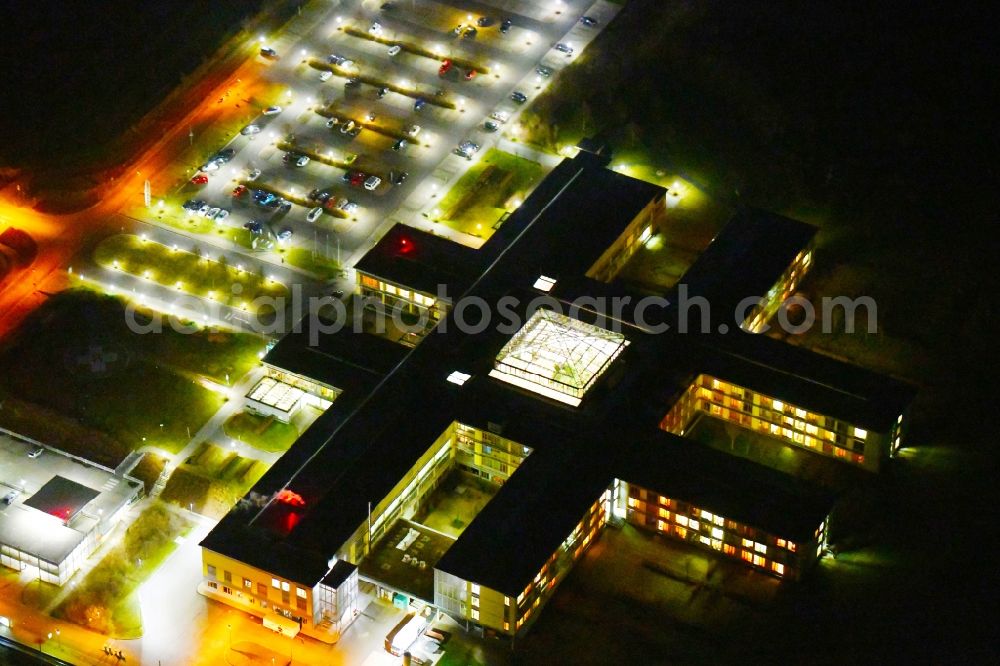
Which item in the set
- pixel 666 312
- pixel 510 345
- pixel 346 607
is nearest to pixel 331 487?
pixel 346 607

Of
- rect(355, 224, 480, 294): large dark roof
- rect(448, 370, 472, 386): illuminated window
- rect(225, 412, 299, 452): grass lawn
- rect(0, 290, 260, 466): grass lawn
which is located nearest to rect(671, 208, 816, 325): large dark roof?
rect(355, 224, 480, 294): large dark roof

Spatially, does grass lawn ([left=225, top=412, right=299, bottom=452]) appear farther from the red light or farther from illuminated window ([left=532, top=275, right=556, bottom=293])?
illuminated window ([left=532, top=275, right=556, bottom=293])

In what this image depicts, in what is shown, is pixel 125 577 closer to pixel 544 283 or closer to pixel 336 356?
pixel 336 356

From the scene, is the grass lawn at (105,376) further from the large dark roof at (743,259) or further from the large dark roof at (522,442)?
the large dark roof at (743,259)

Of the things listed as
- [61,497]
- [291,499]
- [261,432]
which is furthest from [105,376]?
[291,499]

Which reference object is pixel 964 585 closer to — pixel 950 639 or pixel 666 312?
pixel 950 639

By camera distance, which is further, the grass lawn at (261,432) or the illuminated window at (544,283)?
the illuminated window at (544,283)

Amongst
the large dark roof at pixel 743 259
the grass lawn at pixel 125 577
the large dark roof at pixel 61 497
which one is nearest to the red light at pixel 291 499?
the grass lawn at pixel 125 577
